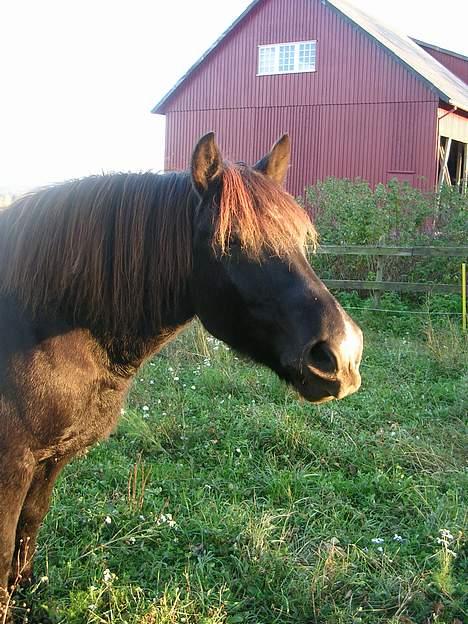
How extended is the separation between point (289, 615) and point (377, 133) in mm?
20924

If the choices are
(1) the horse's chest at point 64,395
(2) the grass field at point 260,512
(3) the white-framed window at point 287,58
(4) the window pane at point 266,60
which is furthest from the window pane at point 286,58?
(1) the horse's chest at point 64,395

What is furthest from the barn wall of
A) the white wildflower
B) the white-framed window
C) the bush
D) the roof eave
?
the white wildflower

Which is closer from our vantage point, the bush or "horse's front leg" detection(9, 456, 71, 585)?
"horse's front leg" detection(9, 456, 71, 585)

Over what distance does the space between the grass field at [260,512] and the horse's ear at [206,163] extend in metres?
1.99

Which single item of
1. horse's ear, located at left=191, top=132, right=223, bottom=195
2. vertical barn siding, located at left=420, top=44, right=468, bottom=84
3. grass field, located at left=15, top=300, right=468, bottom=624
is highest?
vertical barn siding, located at left=420, top=44, right=468, bottom=84

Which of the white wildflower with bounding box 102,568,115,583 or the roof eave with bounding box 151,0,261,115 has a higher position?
the roof eave with bounding box 151,0,261,115

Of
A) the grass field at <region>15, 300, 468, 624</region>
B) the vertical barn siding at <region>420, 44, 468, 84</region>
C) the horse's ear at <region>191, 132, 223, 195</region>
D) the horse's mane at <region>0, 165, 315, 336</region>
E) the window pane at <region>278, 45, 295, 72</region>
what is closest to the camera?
the horse's ear at <region>191, 132, 223, 195</region>

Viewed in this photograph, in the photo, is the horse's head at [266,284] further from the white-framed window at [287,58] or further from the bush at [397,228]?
the white-framed window at [287,58]

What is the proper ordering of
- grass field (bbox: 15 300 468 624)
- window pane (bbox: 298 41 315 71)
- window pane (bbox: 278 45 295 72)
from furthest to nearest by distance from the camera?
window pane (bbox: 278 45 295 72), window pane (bbox: 298 41 315 71), grass field (bbox: 15 300 468 624)

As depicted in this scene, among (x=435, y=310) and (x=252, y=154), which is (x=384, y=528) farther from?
(x=252, y=154)

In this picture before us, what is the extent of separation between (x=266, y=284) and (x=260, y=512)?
208cm

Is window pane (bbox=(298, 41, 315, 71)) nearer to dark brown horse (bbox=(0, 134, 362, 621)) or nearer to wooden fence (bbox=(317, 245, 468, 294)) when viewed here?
wooden fence (bbox=(317, 245, 468, 294))

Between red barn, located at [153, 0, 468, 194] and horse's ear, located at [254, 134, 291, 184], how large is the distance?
1788 centimetres

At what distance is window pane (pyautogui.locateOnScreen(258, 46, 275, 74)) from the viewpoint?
2334 centimetres
